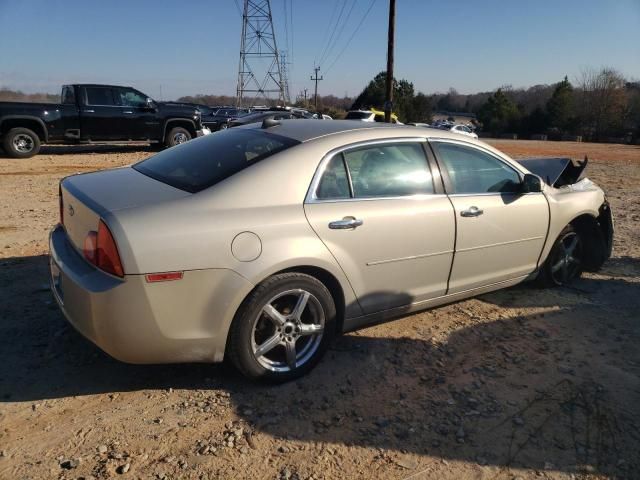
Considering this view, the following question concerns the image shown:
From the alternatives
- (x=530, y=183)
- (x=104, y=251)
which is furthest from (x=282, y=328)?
(x=530, y=183)

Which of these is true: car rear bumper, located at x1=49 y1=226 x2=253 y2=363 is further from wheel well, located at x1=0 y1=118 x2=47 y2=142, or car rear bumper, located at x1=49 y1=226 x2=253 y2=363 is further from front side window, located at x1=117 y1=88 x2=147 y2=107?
front side window, located at x1=117 y1=88 x2=147 y2=107

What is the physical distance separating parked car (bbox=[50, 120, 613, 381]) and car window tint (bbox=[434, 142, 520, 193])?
0.04ft

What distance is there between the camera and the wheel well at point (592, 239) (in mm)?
4844

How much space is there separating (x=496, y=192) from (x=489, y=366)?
1367 millimetres

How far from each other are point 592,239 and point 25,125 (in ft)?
44.5

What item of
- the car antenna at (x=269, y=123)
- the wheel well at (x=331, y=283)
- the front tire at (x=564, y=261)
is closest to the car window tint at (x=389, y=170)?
the wheel well at (x=331, y=283)

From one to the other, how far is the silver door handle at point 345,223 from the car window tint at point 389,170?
0.20 m

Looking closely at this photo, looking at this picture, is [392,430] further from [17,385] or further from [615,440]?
[17,385]

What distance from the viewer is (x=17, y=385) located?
9.82ft

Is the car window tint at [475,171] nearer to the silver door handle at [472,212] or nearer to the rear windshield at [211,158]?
the silver door handle at [472,212]

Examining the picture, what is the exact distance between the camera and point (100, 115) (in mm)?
14180

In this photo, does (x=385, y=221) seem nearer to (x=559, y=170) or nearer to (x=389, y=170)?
(x=389, y=170)

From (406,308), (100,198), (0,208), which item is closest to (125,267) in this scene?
(100,198)

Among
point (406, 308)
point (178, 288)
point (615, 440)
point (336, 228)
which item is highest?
point (336, 228)
